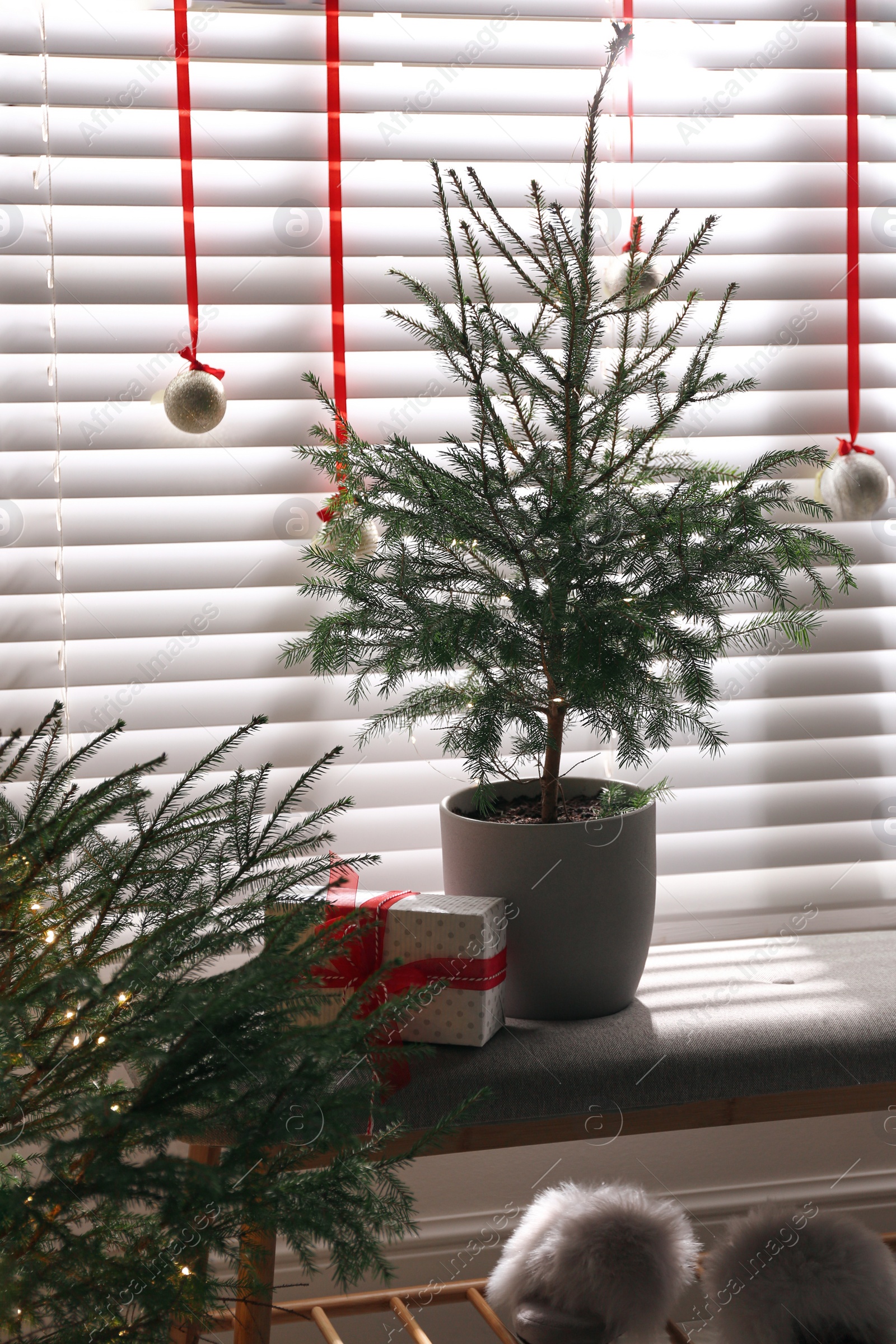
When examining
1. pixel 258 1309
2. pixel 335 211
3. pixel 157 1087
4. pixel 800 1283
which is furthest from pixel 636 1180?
pixel 335 211

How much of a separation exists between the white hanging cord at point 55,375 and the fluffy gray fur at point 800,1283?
0.89m

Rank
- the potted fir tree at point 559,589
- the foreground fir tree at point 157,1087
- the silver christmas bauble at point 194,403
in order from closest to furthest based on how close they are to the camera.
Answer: the foreground fir tree at point 157,1087, the potted fir tree at point 559,589, the silver christmas bauble at point 194,403

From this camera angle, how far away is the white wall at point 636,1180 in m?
1.29

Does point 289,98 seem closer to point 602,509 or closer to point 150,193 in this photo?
point 150,193

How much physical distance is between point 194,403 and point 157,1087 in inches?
30.0

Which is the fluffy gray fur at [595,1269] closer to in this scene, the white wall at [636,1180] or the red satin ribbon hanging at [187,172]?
the white wall at [636,1180]

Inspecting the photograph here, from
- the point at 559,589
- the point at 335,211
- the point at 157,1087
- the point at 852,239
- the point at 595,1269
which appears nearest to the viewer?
the point at 157,1087

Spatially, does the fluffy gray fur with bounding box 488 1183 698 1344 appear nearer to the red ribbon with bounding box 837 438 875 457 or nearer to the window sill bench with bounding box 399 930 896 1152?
the window sill bench with bounding box 399 930 896 1152

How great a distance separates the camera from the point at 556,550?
0.85 metres

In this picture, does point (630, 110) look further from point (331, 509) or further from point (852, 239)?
point (331, 509)

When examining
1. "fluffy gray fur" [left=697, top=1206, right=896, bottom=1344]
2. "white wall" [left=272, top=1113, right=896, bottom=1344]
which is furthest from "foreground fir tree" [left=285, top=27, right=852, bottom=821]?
"white wall" [left=272, top=1113, right=896, bottom=1344]

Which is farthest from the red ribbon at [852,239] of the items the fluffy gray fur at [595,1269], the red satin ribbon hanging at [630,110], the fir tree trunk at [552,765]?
the fluffy gray fur at [595,1269]

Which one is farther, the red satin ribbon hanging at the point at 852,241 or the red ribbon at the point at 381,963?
the red satin ribbon hanging at the point at 852,241

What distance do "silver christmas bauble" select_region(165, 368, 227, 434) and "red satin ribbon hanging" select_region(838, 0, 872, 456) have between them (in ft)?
2.54
